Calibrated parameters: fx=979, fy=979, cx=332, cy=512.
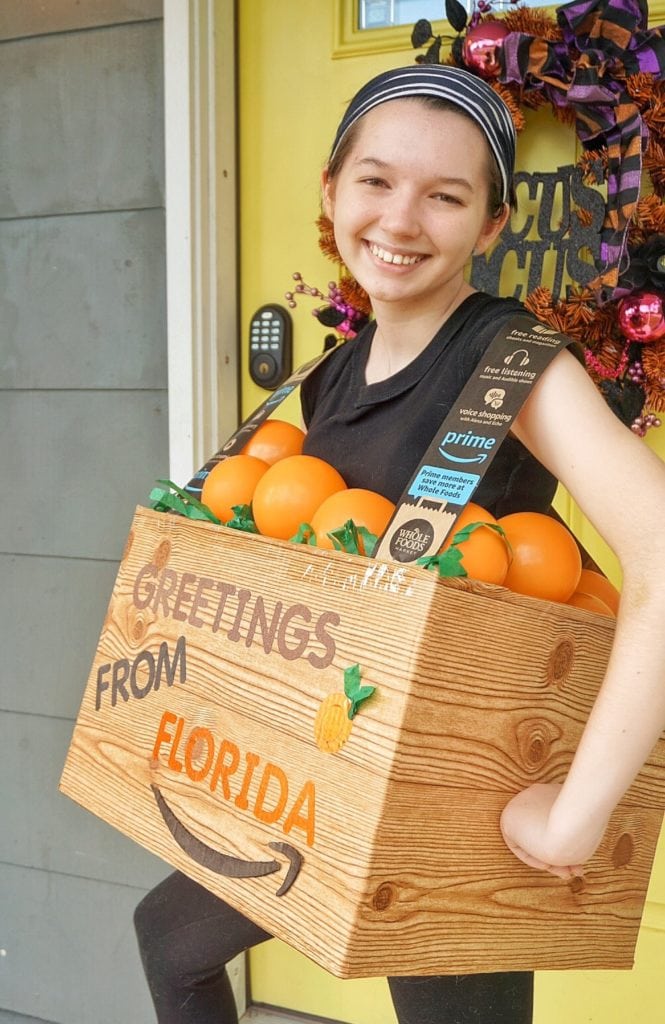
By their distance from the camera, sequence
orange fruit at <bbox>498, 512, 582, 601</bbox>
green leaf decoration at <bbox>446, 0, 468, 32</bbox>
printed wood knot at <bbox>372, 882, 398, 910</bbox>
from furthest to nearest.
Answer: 1. green leaf decoration at <bbox>446, 0, 468, 32</bbox>
2. orange fruit at <bbox>498, 512, 582, 601</bbox>
3. printed wood knot at <bbox>372, 882, 398, 910</bbox>

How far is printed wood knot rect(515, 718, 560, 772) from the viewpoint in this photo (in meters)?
0.85

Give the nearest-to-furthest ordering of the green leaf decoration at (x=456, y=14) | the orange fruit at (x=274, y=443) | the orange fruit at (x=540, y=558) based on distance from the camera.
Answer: the orange fruit at (x=540, y=558)
the orange fruit at (x=274, y=443)
the green leaf decoration at (x=456, y=14)

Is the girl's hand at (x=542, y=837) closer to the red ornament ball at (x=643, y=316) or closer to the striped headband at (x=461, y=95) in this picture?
the striped headband at (x=461, y=95)

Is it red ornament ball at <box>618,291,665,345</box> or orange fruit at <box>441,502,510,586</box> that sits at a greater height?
red ornament ball at <box>618,291,665,345</box>

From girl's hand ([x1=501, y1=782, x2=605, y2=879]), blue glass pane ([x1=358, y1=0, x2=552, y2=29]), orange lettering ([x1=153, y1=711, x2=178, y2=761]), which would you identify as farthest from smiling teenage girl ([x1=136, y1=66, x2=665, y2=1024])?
blue glass pane ([x1=358, y1=0, x2=552, y2=29])

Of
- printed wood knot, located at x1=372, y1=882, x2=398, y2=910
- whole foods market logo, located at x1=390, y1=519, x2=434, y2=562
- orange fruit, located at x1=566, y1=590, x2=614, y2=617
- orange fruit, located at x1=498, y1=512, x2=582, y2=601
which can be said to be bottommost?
printed wood knot, located at x1=372, y1=882, x2=398, y2=910

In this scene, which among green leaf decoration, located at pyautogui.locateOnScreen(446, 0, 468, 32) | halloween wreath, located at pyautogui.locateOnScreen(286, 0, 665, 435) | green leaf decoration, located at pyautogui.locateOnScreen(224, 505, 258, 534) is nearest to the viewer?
green leaf decoration, located at pyautogui.locateOnScreen(224, 505, 258, 534)

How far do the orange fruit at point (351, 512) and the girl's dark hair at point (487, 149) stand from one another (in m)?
0.34

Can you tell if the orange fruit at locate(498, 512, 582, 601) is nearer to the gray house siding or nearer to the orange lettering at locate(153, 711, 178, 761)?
the orange lettering at locate(153, 711, 178, 761)

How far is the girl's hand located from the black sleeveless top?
0.28 metres

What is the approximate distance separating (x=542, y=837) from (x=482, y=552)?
24 centimetres

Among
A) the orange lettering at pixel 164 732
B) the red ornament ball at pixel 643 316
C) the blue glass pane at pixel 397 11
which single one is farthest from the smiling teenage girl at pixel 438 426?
the blue glass pane at pixel 397 11

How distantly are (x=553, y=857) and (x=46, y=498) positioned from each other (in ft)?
4.32

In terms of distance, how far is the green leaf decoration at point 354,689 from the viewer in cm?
78
